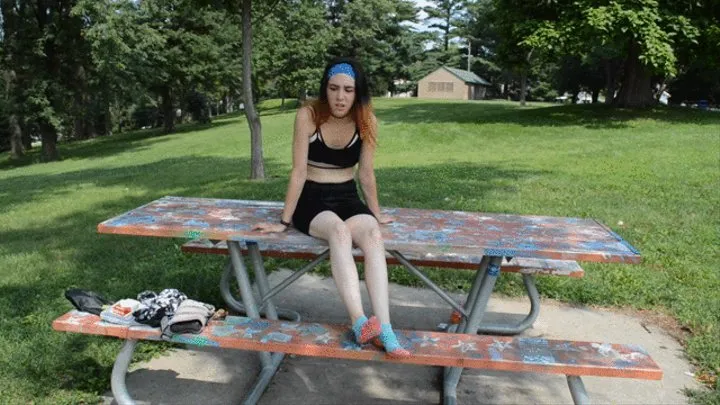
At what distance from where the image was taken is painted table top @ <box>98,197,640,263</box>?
10.4ft

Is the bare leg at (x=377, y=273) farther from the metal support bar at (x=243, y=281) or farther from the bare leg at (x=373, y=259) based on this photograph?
the metal support bar at (x=243, y=281)

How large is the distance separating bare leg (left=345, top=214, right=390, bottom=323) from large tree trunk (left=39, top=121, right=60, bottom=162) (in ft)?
80.8

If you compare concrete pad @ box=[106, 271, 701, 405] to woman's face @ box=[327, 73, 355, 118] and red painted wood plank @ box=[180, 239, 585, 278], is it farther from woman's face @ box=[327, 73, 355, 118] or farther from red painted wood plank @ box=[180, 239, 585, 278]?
woman's face @ box=[327, 73, 355, 118]

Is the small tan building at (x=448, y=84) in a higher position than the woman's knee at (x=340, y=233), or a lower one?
higher

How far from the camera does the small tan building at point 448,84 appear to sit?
60875 mm

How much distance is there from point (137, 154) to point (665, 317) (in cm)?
2207

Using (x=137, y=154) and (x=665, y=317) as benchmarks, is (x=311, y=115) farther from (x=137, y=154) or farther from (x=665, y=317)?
(x=137, y=154)

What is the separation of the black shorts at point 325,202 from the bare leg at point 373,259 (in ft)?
0.63

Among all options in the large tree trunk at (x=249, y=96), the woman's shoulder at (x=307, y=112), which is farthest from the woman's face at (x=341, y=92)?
the large tree trunk at (x=249, y=96)

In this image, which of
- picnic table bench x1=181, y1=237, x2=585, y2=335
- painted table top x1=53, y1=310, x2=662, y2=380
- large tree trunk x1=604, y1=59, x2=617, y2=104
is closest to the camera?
painted table top x1=53, y1=310, x2=662, y2=380

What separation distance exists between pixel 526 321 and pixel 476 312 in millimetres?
998

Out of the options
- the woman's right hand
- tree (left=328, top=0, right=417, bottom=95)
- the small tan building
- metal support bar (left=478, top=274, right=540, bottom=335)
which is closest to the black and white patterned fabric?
the woman's right hand

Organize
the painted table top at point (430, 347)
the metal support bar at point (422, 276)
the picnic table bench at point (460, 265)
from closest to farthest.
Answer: the painted table top at point (430, 347), the metal support bar at point (422, 276), the picnic table bench at point (460, 265)

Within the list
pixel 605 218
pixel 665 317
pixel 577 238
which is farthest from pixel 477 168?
pixel 577 238
